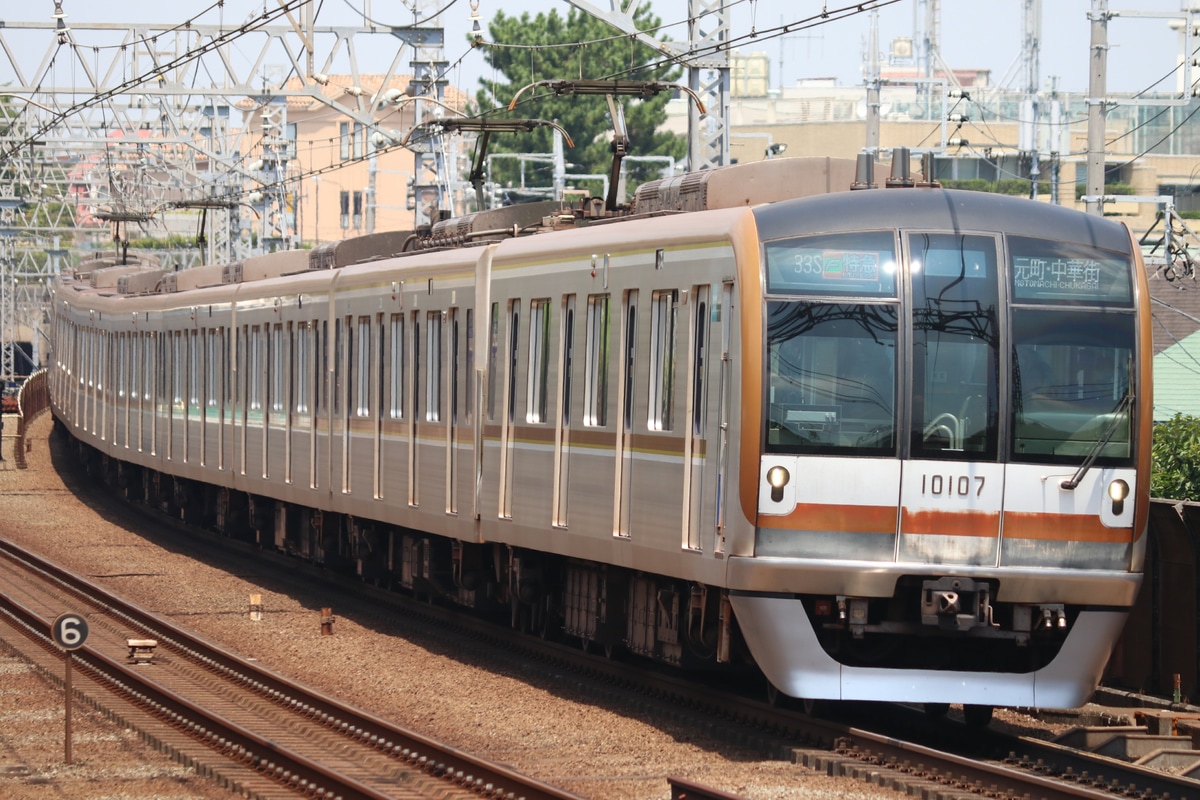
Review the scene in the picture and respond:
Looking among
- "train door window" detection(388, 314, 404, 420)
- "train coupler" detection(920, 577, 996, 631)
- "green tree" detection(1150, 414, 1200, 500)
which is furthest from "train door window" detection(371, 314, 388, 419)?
"train coupler" detection(920, 577, 996, 631)

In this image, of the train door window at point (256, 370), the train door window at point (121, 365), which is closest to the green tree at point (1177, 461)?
the train door window at point (256, 370)

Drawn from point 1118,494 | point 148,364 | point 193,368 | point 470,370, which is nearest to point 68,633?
point 470,370

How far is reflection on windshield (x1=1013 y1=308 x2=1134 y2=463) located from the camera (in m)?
10.1

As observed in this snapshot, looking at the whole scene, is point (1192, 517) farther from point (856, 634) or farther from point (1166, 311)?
point (1166, 311)

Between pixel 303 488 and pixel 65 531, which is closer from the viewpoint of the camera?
pixel 303 488

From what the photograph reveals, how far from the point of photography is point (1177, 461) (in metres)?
15.5

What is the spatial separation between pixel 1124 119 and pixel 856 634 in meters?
86.6

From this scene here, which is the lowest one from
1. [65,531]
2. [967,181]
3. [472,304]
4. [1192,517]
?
[65,531]

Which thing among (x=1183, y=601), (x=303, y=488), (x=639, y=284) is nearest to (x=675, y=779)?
(x=639, y=284)

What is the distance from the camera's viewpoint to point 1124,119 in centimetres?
9219

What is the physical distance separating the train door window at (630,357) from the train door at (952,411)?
2127 millimetres

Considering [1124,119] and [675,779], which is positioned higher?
[1124,119]

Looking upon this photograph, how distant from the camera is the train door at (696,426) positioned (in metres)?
10.6

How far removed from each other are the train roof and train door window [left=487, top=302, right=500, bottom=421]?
13.0 ft
